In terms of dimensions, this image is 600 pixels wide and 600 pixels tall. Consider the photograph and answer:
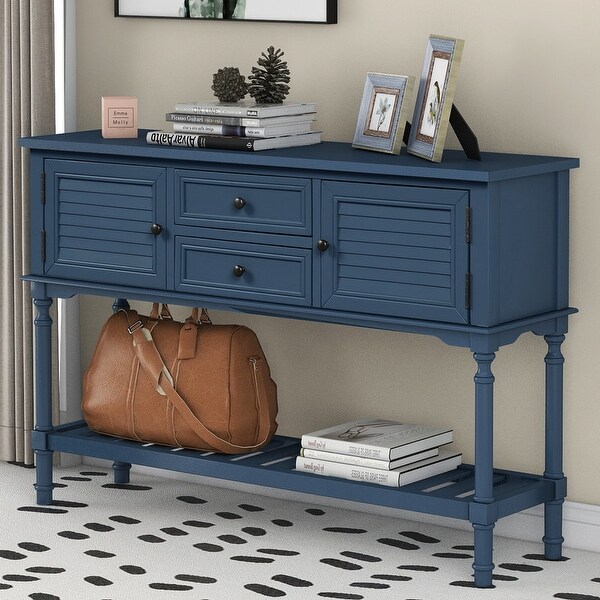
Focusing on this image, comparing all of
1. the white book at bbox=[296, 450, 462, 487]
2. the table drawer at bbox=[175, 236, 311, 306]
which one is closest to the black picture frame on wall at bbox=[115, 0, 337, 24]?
the table drawer at bbox=[175, 236, 311, 306]

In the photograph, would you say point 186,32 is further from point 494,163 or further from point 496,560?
point 496,560

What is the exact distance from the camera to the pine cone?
361 centimetres

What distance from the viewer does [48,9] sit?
160 inches

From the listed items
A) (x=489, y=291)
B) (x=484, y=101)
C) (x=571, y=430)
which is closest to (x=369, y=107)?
(x=484, y=101)

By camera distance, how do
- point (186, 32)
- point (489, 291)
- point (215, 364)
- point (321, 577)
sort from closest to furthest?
point (489, 291) → point (321, 577) → point (215, 364) → point (186, 32)

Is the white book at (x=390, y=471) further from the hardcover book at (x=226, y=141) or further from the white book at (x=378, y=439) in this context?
the hardcover book at (x=226, y=141)

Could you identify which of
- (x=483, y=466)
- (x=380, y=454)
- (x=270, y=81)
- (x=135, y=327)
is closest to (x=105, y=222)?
(x=135, y=327)

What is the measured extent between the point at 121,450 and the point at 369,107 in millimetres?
1090

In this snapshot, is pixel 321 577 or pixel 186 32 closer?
pixel 321 577

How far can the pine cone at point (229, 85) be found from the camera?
3.61 meters

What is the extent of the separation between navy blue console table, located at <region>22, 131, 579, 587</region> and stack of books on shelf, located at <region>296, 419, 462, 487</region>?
4 cm

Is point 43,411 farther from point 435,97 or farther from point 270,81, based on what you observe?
point 435,97

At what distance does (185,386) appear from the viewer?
3.67 m

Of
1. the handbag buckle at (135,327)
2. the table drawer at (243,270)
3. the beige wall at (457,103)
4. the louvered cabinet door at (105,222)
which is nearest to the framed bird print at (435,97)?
the beige wall at (457,103)
